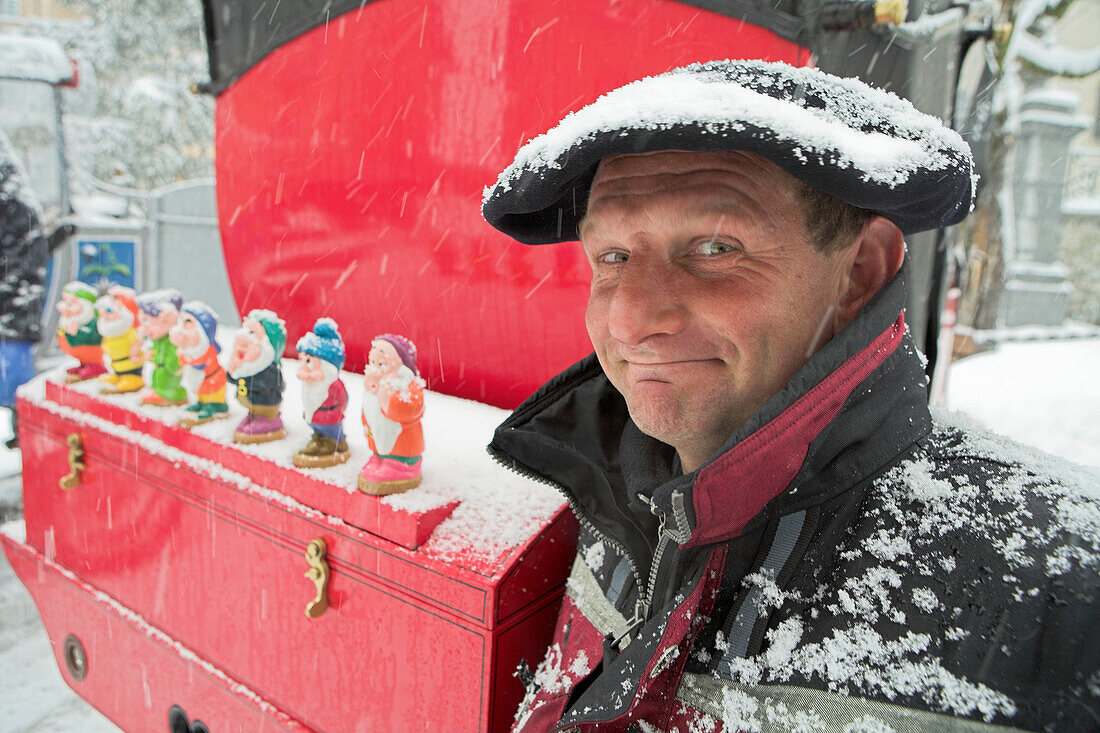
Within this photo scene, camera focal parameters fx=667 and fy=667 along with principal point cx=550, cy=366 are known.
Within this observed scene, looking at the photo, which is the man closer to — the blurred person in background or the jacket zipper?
the jacket zipper

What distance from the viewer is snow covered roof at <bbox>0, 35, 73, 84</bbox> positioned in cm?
693

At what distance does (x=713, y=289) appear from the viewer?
3.50 feet

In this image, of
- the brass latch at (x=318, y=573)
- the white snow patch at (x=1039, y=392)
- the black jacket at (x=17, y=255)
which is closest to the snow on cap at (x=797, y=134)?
the brass latch at (x=318, y=573)

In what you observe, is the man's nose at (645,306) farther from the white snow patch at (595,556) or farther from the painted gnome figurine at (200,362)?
the painted gnome figurine at (200,362)

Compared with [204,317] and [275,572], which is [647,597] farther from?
[204,317]

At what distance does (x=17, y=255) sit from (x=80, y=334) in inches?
164

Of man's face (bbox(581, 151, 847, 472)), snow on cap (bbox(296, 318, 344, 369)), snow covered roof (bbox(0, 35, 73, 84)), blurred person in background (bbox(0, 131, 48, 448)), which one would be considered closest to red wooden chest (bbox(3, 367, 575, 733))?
snow on cap (bbox(296, 318, 344, 369))

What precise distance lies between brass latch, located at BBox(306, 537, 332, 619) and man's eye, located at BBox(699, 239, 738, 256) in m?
1.29

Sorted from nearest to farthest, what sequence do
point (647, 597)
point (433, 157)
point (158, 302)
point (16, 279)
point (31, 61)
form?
point (647, 597)
point (158, 302)
point (433, 157)
point (16, 279)
point (31, 61)

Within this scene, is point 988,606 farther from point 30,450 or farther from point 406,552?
point 30,450

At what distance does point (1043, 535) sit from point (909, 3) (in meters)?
1.96

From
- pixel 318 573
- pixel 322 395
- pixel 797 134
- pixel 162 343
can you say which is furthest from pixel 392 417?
pixel 162 343

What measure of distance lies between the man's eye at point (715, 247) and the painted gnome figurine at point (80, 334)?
271 centimetres

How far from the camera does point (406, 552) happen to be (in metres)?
1.60
